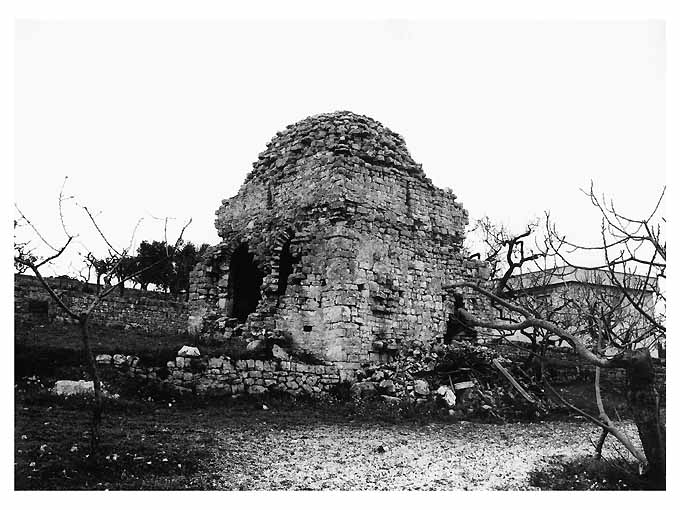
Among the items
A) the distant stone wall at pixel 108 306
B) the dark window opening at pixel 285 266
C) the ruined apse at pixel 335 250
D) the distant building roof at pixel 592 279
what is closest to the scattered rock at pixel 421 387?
the ruined apse at pixel 335 250

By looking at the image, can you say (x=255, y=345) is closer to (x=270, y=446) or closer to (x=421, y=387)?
(x=421, y=387)

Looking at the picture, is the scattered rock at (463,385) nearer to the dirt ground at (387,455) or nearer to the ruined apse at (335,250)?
the ruined apse at (335,250)

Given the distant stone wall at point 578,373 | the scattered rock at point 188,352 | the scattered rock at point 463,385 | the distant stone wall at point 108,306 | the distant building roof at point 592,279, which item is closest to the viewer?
the distant building roof at point 592,279

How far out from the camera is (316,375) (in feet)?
36.5

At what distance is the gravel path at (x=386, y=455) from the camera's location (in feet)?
22.3

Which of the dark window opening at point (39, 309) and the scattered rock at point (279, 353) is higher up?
the dark window opening at point (39, 309)

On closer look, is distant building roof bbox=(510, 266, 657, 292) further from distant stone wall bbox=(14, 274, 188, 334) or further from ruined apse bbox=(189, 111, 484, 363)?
distant stone wall bbox=(14, 274, 188, 334)

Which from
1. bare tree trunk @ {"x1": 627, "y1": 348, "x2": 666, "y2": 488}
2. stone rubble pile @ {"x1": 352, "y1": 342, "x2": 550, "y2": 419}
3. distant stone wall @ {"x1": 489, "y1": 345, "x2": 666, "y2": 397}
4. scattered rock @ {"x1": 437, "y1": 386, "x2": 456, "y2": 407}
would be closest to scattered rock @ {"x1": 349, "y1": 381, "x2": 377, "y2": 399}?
stone rubble pile @ {"x1": 352, "y1": 342, "x2": 550, "y2": 419}

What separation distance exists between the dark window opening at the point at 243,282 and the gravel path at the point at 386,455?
508cm

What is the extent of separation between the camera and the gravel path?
6.81 m

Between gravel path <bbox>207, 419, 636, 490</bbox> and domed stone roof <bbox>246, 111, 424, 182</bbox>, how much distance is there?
552 cm

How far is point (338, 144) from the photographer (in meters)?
12.6

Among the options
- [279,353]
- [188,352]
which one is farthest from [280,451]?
[279,353]

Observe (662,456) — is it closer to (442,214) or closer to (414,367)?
(414,367)
